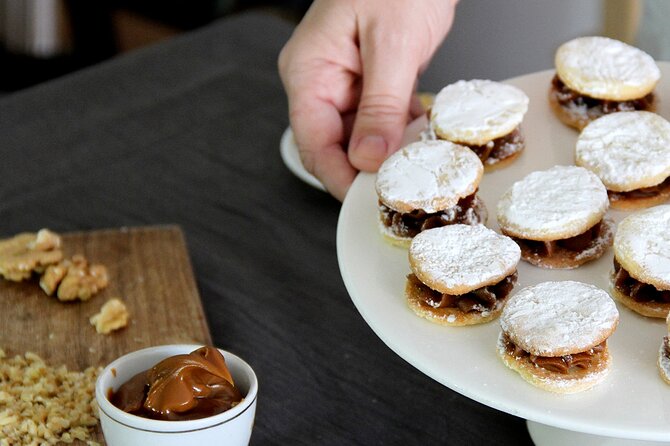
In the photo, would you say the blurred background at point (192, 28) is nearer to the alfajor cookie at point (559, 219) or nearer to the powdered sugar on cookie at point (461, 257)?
the alfajor cookie at point (559, 219)

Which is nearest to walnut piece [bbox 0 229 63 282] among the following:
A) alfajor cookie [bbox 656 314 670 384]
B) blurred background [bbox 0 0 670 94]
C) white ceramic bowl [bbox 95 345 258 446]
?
white ceramic bowl [bbox 95 345 258 446]

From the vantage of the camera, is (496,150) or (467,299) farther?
(496,150)

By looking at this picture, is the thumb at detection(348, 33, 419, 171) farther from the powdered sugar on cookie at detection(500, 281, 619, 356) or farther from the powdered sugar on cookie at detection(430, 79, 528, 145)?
the powdered sugar on cookie at detection(500, 281, 619, 356)

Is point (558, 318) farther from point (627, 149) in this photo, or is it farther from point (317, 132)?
point (317, 132)

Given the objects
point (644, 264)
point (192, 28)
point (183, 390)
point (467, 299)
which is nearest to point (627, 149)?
point (644, 264)

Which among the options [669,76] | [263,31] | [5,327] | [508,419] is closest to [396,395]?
[508,419]

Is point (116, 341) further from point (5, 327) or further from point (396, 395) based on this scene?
point (396, 395)
